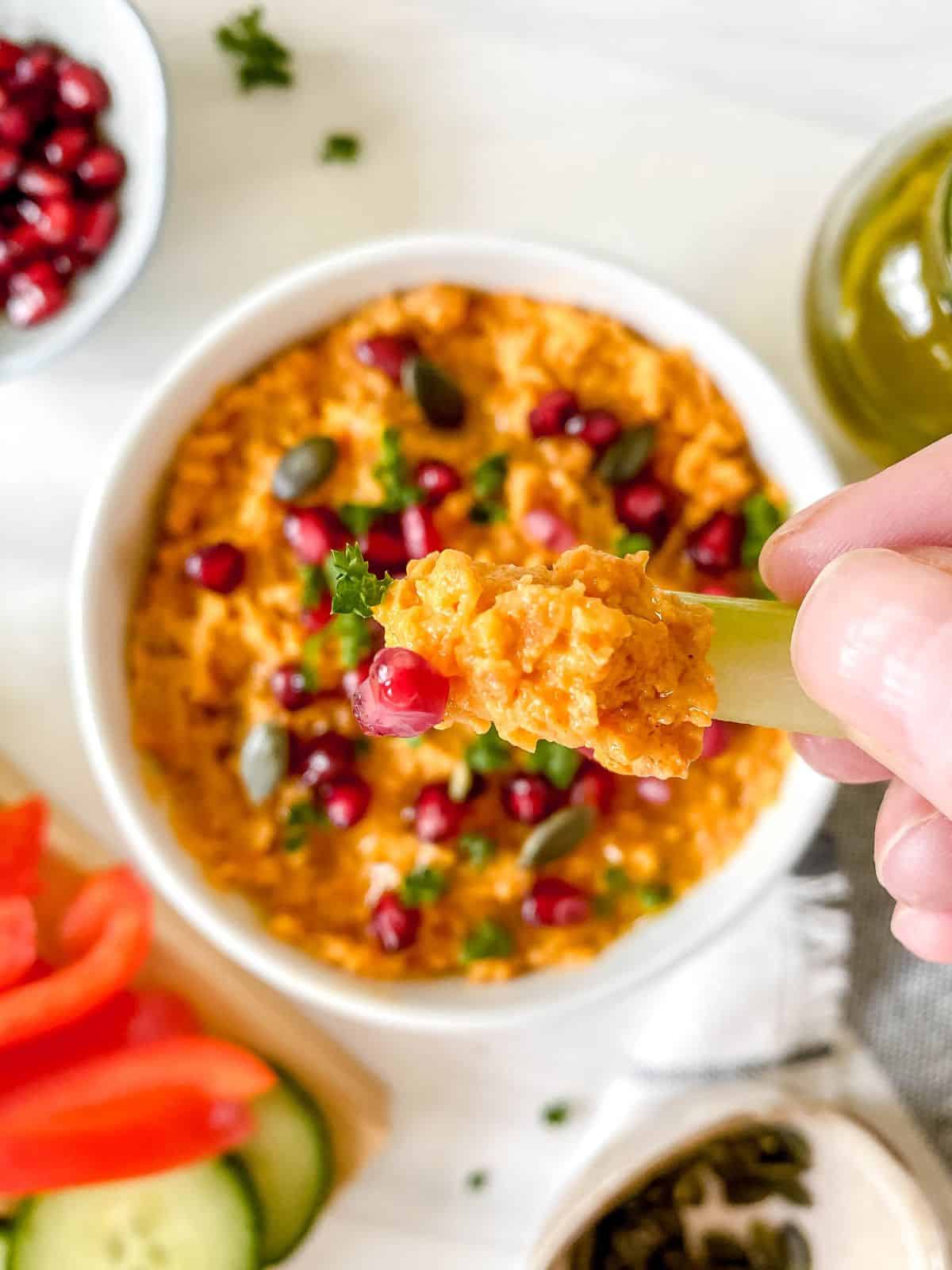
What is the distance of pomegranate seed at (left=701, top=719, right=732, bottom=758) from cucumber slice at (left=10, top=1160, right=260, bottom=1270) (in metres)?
1.18

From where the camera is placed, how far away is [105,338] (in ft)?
7.93

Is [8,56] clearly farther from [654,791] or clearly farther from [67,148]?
[654,791]

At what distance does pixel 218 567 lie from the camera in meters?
2.22

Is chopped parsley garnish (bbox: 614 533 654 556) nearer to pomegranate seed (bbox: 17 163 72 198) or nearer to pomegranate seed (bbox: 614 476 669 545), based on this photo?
pomegranate seed (bbox: 614 476 669 545)

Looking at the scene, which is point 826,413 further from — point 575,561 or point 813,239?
point 575,561

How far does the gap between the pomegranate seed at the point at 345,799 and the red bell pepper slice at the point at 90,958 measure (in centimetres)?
42

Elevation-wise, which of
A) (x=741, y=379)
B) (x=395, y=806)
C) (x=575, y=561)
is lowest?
(x=395, y=806)

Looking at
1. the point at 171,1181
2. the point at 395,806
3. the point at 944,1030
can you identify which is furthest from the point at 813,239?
the point at 171,1181

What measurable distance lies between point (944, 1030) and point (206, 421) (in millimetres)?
1798

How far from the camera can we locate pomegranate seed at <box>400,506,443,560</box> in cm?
219

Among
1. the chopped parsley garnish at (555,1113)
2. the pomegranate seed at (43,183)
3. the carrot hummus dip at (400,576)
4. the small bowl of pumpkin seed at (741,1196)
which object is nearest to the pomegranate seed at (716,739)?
the carrot hummus dip at (400,576)

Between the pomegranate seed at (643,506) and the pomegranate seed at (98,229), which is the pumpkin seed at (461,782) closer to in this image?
the pomegranate seed at (643,506)

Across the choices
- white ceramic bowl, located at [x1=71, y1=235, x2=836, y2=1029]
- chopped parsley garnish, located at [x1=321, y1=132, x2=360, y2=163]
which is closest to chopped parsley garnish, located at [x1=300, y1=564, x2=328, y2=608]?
white ceramic bowl, located at [x1=71, y1=235, x2=836, y2=1029]

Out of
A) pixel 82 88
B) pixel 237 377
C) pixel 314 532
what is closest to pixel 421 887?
pixel 314 532
